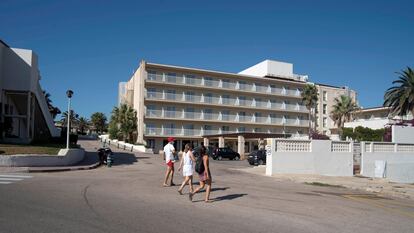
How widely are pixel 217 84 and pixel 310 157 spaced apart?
49673 millimetres

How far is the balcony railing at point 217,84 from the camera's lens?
221 feet

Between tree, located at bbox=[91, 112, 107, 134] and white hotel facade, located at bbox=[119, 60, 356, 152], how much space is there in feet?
163

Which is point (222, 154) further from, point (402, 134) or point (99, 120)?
point (99, 120)

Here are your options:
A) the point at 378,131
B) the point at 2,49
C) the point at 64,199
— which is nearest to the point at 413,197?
the point at 64,199

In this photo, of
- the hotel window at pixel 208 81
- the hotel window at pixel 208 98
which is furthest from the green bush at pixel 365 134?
the hotel window at pixel 208 81

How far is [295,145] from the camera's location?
23.5 m

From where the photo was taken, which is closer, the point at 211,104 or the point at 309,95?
the point at 211,104

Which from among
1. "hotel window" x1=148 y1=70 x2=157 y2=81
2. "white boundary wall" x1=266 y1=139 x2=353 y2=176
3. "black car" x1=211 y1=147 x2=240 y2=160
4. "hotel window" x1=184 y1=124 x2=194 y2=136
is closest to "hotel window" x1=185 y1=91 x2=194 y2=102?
"hotel window" x1=184 y1=124 x2=194 y2=136

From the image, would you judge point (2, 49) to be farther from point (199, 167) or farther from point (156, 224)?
point (156, 224)

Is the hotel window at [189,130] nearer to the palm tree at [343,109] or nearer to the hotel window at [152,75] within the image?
the hotel window at [152,75]

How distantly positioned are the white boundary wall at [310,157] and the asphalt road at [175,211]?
351 inches

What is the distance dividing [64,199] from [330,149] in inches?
708

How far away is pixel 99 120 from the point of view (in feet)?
411

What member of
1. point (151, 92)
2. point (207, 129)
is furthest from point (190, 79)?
point (207, 129)
